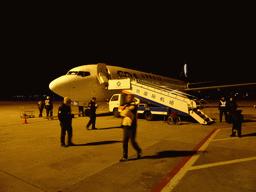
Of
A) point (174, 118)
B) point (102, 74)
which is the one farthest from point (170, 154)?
point (102, 74)

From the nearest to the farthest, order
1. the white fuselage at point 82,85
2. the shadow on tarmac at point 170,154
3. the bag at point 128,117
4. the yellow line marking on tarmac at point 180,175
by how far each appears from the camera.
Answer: the yellow line marking on tarmac at point 180,175 → the bag at point 128,117 → the shadow on tarmac at point 170,154 → the white fuselage at point 82,85

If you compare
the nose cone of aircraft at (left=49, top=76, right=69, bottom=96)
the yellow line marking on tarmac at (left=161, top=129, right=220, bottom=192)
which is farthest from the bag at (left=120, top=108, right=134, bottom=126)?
the nose cone of aircraft at (left=49, top=76, right=69, bottom=96)

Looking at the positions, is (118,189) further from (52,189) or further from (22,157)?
(22,157)

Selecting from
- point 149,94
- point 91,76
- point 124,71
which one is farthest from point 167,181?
point 124,71

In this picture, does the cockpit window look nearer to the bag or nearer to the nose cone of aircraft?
the nose cone of aircraft

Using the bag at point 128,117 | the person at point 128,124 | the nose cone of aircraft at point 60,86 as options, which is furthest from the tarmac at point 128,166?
the nose cone of aircraft at point 60,86

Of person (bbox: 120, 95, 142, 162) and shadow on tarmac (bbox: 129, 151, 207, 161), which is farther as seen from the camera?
shadow on tarmac (bbox: 129, 151, 207, 161)

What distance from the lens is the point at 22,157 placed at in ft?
16.6

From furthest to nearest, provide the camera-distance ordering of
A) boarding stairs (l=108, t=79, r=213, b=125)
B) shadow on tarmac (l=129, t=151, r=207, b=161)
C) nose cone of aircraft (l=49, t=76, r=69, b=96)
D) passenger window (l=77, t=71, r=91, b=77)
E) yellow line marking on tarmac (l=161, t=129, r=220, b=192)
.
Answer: passenger window (l=77, t=71, r=91, b=77) → nose cone of aircraft (l=49, t=76, r=69, b=96) → boarding stairs (l=108, t=79, r=213, b=125) → shadow on tarmac (l=129, t=151, r=207, b=161) → yellow line marking on tarmac (l=161, t=129, r=220, b=192)

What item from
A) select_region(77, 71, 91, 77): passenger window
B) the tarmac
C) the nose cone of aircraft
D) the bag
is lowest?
the tarmac

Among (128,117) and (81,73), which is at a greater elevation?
(81,73)

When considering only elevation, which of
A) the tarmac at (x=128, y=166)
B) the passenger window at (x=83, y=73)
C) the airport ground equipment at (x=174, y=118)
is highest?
the passenger window at (x=83, y=73)

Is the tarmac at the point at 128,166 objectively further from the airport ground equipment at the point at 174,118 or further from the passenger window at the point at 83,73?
the passenger window at the point at 83,73

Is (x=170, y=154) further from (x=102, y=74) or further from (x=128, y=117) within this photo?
(x=102, y=74)
